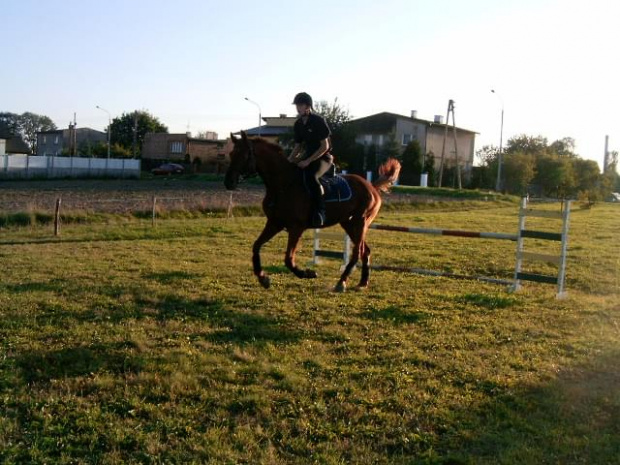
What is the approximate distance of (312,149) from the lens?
31.0 feet

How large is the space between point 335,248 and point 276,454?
1203 cm

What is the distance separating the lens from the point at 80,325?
286 inches

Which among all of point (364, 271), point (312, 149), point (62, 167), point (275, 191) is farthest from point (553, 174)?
point (275, 191)

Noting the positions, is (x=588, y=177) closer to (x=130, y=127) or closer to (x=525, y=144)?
(x=525, y=144)

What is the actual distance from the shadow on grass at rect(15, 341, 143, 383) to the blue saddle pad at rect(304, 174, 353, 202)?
433 cm

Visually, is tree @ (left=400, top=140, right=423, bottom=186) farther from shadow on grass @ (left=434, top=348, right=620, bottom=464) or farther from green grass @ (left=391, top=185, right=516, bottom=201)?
shadow on grass @ (left=434, top=348, right=620, bottom=464)

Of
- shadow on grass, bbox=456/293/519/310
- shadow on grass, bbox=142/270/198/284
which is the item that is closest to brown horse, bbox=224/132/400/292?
shadow on grass, bbox=142/270/198/284

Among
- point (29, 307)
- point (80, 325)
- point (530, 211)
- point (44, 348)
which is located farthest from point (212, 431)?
point (530, 211)

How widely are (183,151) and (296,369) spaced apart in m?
81.3

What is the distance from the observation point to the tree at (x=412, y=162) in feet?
206

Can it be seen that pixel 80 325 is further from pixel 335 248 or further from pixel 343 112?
pixel 343 112

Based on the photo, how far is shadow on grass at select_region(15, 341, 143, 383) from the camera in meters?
5.71

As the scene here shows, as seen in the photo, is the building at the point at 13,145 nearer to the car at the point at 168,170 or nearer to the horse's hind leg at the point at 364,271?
the car at the point at 168,170

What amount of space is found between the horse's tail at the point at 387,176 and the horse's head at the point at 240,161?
3.45m
